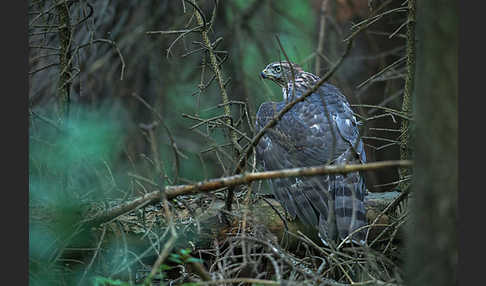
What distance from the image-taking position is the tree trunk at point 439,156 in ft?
5.32

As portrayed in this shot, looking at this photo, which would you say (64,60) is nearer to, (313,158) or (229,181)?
(229,181)

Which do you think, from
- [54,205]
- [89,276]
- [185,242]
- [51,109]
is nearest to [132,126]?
[51,109]

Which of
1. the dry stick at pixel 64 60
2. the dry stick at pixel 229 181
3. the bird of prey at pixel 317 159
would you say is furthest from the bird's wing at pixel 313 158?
the dry stick at pixel 64 60

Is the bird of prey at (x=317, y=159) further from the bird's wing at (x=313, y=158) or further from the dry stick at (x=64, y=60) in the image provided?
the dry stick at (x=64, y=60)

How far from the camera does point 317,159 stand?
410cm

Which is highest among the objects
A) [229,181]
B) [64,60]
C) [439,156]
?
[64,60]

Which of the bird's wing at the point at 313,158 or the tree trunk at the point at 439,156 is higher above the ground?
the tree trunk at the point at 439,156

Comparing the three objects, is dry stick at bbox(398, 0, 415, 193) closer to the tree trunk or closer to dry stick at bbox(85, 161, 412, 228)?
dry stick at bbox(85, 161, 412, 228)

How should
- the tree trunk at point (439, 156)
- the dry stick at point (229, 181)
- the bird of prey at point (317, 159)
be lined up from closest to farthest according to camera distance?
1. the tree trunk at point (439, 156)
2. the dry stick at point (229, 181)
3. the bird of prey at point (317, 159)

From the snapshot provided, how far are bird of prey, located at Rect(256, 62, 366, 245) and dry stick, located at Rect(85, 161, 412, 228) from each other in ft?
3.30

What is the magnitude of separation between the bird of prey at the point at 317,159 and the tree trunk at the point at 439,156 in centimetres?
187

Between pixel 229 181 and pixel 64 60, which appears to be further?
pixel 64 60

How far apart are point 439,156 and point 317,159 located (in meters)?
2.48

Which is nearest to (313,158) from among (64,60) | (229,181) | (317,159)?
(317,159)
